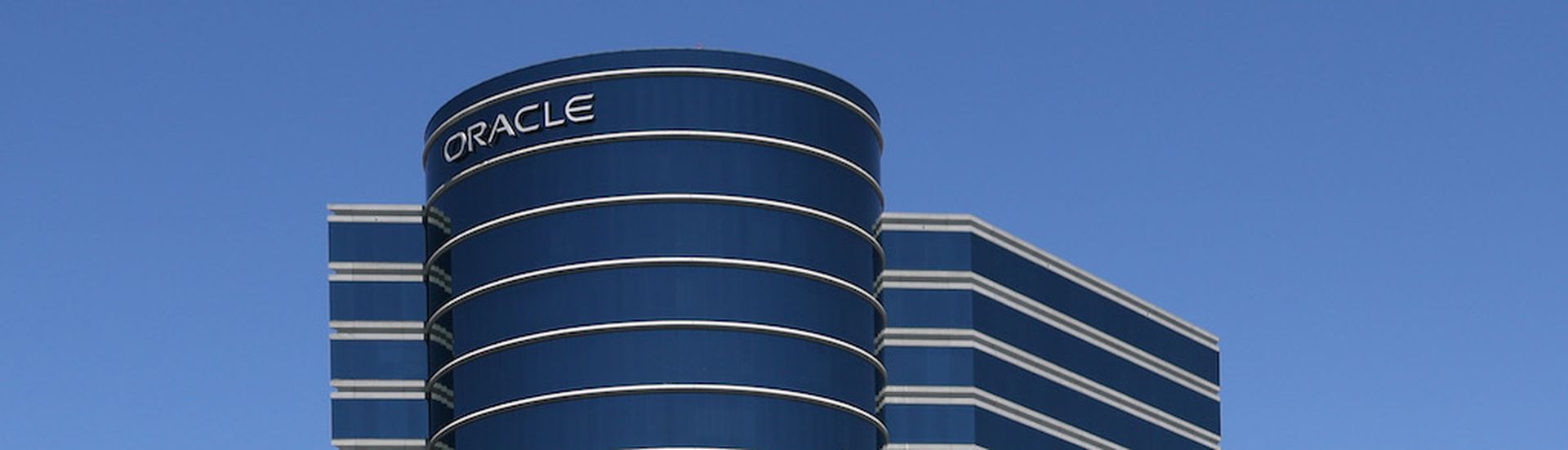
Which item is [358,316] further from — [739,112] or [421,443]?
[739,112]

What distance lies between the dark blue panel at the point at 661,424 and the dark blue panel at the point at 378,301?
1147 centimetres

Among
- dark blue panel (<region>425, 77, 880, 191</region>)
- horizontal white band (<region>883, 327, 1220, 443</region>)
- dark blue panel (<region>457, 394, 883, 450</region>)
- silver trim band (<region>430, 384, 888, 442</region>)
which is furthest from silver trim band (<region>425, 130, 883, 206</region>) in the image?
dark blue panel (<region>457, 394, 883, 450</region>)

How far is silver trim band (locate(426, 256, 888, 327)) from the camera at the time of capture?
570ft

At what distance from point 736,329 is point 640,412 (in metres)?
6.64

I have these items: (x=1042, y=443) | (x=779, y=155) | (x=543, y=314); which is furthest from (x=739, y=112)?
(x=1042, y=443)

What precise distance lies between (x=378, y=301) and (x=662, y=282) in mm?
18622

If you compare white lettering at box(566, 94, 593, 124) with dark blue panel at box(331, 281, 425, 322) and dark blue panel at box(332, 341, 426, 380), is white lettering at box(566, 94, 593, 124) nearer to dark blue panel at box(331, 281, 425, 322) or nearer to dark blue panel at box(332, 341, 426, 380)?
dark blue panel at box(331, 281, 425, 322)

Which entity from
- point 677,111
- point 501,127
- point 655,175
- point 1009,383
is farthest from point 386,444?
point 1009,383

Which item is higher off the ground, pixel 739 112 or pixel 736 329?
pixel 739 112

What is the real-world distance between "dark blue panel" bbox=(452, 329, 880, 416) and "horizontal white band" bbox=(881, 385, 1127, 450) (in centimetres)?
852

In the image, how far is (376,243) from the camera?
185 metres

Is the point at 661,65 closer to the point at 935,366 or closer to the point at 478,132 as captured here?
the point at 478,132

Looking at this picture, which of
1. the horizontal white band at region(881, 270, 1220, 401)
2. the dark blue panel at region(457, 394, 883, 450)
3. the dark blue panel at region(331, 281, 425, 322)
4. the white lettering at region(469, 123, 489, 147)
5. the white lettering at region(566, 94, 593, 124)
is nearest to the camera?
the dark blue panel at region(457, 394, 883, 450)

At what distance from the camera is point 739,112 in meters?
177
